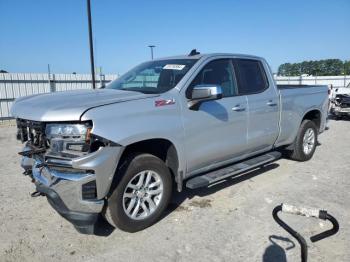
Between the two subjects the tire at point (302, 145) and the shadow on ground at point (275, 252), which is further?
the tire at point (302, 145)

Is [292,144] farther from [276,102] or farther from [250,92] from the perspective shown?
[250,92]

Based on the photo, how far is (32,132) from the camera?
3.82 m

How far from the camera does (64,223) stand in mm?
4031

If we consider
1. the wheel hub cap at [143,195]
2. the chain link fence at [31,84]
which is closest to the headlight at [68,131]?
the wheel hub cap at [143,195]

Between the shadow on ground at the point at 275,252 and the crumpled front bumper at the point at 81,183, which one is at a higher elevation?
the crumpled front bumper at the point at 81,183

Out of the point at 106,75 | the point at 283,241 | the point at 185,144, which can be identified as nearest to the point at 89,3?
the point at 106,75

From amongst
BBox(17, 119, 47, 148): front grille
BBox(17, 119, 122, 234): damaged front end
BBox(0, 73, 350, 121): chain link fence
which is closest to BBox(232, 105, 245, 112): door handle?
BBox(17, 119, 122, 234): damaged front end

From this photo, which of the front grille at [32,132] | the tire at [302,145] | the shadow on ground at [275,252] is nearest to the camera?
the shadow on ground at [275,252]

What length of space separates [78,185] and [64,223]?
108 cm

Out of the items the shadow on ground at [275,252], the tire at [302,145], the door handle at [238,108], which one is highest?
the door handle at [238,108]

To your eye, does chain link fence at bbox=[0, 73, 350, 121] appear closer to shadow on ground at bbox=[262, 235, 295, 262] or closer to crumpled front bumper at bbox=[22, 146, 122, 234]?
crumpled front bumper at bbox=[22, 146, 122, 234]

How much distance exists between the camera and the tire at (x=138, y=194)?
353 centimetres

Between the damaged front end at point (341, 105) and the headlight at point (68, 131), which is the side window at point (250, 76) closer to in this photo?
the headlight at point (68, 131)

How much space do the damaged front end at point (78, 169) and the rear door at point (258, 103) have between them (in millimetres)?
2404
